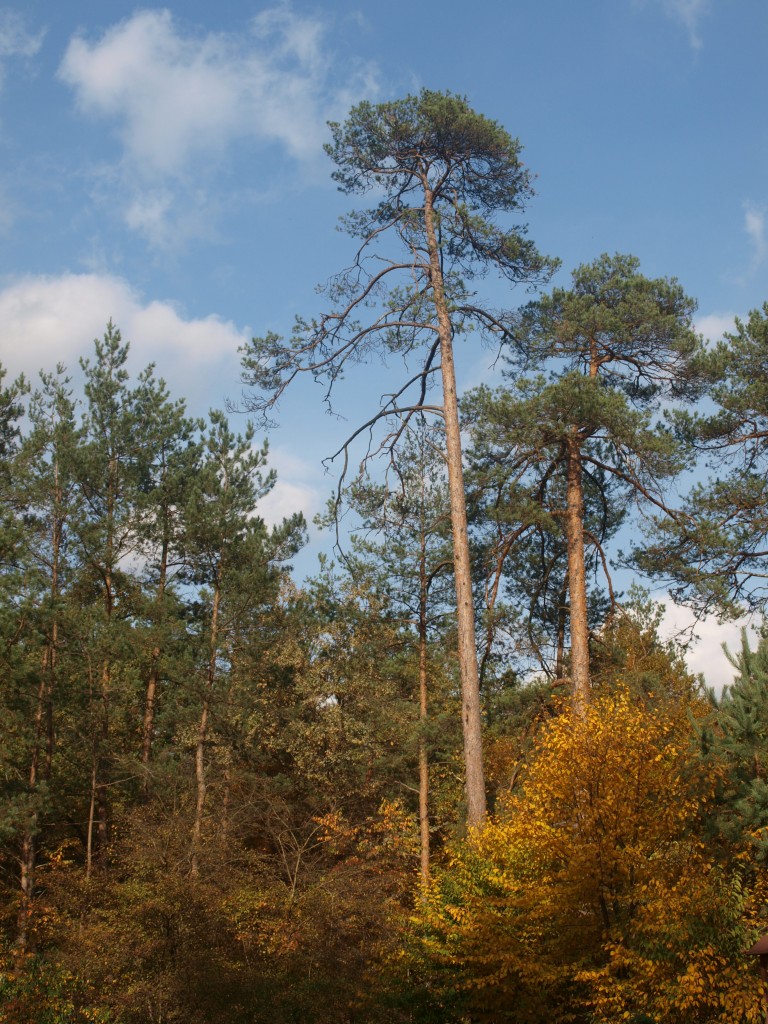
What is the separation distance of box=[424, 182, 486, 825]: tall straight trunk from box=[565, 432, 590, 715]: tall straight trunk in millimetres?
1884

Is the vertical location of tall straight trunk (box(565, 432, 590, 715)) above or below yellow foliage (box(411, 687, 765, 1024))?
above

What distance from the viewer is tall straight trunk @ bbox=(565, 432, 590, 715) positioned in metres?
14.5

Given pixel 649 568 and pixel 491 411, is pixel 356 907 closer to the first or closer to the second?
pixel 649 568

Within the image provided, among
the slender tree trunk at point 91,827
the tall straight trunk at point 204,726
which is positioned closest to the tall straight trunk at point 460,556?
the tall straight trunk at point 204,726

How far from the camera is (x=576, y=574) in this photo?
50.1 feet

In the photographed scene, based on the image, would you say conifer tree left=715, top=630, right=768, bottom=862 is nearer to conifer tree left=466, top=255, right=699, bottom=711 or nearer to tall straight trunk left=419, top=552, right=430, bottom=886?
conifer tree left=466, top=255, right=699, bottom=711

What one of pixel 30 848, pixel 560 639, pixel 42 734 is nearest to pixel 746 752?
pixel 560 639

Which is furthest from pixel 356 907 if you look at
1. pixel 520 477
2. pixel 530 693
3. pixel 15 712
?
pixel 520 477

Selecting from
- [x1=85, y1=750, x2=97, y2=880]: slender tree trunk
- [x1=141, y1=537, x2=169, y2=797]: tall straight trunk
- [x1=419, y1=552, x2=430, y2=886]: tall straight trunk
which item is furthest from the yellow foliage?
[x1=141, y1=537, x2=169, y2=797]: tall straight trunk

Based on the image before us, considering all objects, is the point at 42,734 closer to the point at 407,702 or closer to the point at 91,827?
the point at 91,827

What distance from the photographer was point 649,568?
613 inches

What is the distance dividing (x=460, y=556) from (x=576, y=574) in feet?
9.89

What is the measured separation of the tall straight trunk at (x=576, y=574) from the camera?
47.6 ft

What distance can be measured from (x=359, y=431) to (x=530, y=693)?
6.10 m
